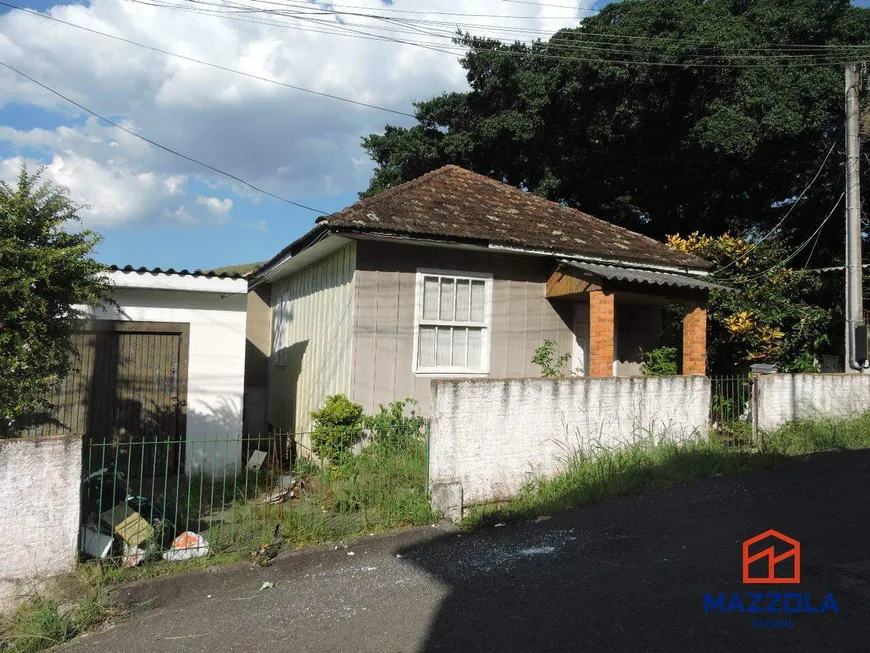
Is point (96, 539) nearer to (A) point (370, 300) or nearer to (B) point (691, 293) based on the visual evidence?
(A) point (370, 300)

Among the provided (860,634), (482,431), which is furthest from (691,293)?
(860,634)

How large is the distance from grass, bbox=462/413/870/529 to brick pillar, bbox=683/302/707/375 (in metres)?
1.15

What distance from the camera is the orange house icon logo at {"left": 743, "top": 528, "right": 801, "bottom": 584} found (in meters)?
4.20

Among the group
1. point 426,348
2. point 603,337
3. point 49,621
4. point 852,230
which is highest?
point 852,230

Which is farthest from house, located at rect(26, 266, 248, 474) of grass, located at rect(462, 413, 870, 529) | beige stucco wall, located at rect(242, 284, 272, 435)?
beige stucco wall, located at rect(242, 284, 272, 435)

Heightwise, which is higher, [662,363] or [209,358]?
[662,363]

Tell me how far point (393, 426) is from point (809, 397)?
6.99 m

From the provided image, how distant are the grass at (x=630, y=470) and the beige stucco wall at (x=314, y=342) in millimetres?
2842

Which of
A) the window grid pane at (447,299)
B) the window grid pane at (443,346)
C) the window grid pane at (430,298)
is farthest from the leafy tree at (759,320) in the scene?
the window grid pane at (430,298)

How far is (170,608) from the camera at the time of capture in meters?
4.24

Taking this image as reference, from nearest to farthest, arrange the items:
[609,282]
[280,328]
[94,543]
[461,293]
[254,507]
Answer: [94,543]
[254,507]
[609,282]
[461,293]
[280,328]

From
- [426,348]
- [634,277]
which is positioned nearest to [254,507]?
[426,348]

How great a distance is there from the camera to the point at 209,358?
8.00m

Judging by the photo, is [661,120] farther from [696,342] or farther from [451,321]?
[451,321]
